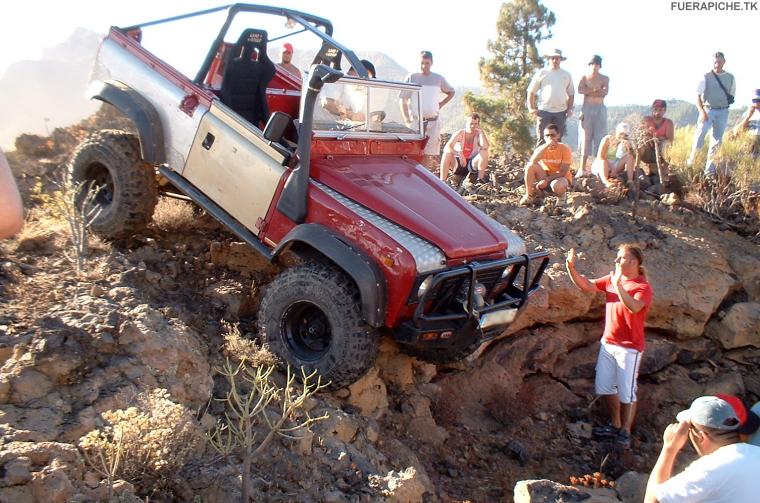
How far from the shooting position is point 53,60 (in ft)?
125

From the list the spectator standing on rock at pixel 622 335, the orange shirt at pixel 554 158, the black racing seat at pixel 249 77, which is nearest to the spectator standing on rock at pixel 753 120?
the orange shirt at pixel 554 158

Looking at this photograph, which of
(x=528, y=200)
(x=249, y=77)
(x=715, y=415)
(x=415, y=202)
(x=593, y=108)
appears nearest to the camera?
(x=715, y=415)

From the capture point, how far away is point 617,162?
8516 millimetres

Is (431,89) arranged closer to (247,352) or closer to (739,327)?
(739,327)

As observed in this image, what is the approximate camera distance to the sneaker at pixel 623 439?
585 cm

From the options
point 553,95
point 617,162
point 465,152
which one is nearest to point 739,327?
point 617,162

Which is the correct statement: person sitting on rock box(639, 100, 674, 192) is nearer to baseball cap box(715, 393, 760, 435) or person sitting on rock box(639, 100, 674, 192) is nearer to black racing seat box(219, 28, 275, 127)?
black racing seat box(219, 28, 275, 127)

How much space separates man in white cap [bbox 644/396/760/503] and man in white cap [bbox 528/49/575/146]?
19.8 ft

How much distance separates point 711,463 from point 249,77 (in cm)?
464

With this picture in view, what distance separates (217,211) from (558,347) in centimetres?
347

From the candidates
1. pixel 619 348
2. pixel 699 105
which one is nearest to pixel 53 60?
pixel 699 105

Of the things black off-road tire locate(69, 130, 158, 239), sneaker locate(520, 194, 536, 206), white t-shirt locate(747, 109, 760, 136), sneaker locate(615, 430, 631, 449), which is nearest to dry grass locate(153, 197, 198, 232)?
black off-road tire locate(69, 130, 158, 239)

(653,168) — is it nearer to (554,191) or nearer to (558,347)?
(554,191)

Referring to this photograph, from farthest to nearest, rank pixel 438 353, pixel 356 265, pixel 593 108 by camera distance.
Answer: pixel 593 108 → pixel 438 353 → pixel 356 265
